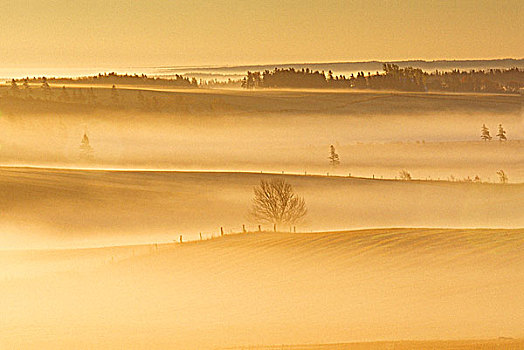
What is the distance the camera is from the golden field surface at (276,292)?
14938mm

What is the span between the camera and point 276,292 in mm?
19219

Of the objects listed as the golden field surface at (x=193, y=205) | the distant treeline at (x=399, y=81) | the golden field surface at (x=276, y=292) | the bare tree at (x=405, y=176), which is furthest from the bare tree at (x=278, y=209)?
the distant treeline at (x=399, y=81)

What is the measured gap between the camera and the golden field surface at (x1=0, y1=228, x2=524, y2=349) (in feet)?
49.0

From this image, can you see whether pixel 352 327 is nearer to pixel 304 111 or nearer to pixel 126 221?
pixel 126 221

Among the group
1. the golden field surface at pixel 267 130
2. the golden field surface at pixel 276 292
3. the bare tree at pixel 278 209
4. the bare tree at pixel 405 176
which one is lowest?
the golden field surface at pixel 276 292

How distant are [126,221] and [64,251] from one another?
14.1 m

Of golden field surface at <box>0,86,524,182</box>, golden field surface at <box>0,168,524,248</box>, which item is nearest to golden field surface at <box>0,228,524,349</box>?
golden field surface at <box>0,168,524,248</box>

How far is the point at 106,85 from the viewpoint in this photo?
177 metres

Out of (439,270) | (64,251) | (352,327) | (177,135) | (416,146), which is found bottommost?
(352,327)

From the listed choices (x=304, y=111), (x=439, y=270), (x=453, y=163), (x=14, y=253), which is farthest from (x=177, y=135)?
(x=439, y=270)

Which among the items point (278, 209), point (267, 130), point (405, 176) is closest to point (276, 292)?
point (278, 209)

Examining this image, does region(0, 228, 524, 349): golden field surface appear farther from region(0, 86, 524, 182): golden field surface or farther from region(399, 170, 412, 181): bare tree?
region(0, 86, 524, 182): golden field surface

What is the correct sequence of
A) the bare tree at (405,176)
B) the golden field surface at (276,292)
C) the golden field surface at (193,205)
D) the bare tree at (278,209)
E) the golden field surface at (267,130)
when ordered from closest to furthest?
1. the golden field surface at (276,292)
2. the bare tree at (278,209)
3. the golden field surface at (193,205)
4. the bare tree at (405,176)
5. the golden field surface at (267,130)

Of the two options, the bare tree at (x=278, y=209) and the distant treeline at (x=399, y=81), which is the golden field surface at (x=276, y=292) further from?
the distant treeline at (x=399, y=81)
